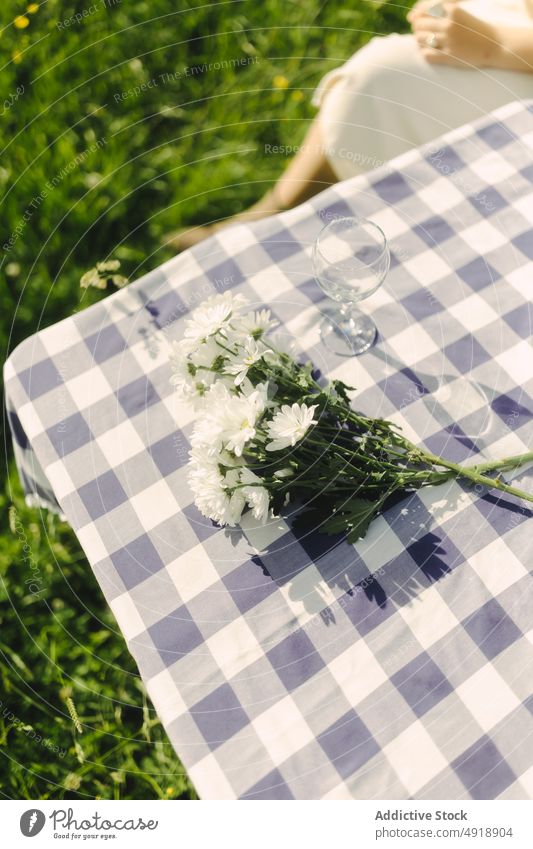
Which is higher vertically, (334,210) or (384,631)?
(334,210)

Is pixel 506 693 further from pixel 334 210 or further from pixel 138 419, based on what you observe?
pixel 334 210

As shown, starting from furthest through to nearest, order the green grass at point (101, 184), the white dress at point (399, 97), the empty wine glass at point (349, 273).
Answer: the white dress at point (399, 97) < the green grass at point (101, 184) < the empty wine glass at point (349, 273)

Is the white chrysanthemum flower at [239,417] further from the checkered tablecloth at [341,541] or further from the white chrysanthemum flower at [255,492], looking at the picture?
the checkered tablecloth at [341,541]

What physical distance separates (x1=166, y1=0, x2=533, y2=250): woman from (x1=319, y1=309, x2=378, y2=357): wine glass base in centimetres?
80

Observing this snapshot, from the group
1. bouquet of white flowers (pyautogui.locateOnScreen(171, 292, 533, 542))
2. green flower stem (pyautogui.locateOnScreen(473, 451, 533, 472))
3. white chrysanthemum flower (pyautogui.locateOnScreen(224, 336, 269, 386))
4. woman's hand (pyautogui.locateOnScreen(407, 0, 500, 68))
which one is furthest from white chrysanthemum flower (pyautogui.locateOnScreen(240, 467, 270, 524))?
woman's hand (pyautogui.locateOnScreen(407, 0, 500, 68))

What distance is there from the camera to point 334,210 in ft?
4.30

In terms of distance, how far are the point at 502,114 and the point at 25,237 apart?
5.08ft

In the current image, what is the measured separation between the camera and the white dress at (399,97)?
1728mm

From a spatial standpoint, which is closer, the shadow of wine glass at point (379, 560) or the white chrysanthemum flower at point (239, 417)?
the white chrysanthemum flower at point (239, 417)

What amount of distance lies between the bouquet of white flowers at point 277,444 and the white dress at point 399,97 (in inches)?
40.5

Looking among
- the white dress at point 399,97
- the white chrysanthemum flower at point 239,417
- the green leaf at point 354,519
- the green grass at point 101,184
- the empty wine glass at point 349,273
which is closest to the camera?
the white chrysanthemum flower at point 239,417
